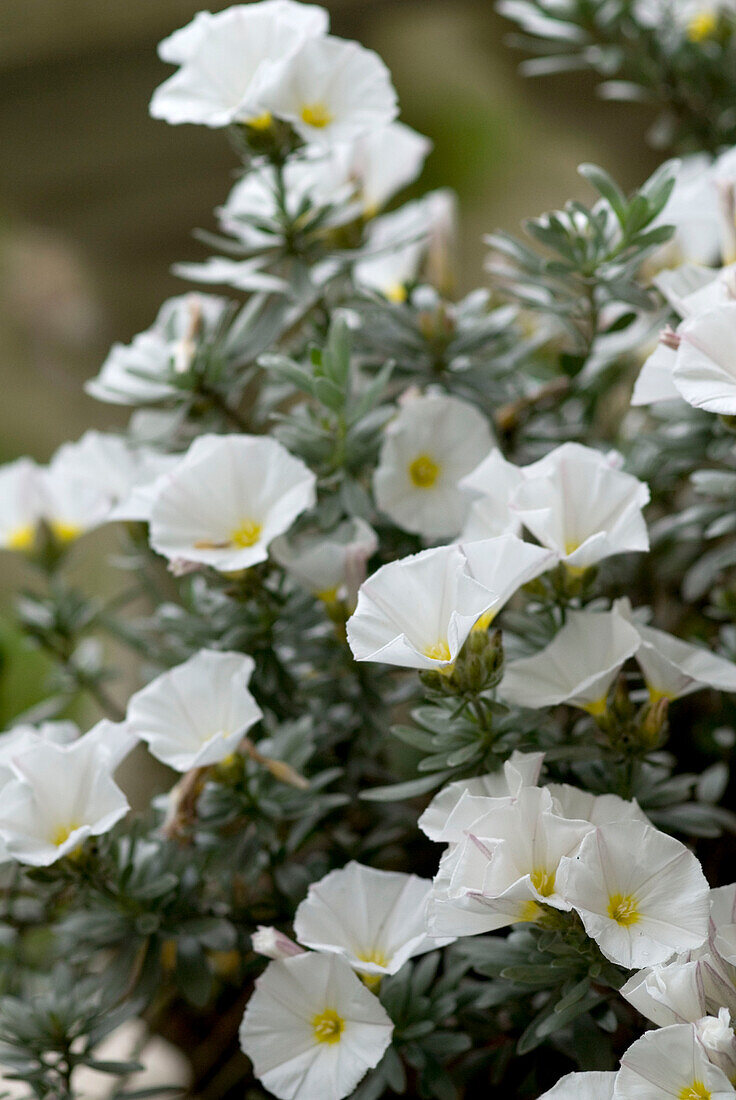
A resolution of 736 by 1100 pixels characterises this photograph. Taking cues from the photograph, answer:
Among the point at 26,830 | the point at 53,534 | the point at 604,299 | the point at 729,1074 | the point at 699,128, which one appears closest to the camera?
the point at 729,1074

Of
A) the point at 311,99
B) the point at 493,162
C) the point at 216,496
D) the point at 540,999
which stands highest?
the point at 311,99

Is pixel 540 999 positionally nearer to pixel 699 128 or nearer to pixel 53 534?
pixel 53 534

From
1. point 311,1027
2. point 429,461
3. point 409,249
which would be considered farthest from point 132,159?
point 311,1027

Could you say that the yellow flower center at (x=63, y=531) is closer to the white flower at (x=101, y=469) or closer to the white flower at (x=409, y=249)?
the white flower at (x=101, y=469)

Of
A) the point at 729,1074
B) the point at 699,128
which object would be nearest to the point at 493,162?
the point at 699,128

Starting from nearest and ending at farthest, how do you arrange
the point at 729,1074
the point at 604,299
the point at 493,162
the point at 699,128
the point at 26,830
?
the point at 729,1074, the point at 26,830, the point at 604,299, the point at 699,128, the point at 493,162

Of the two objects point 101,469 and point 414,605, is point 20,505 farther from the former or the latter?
point 414,605
